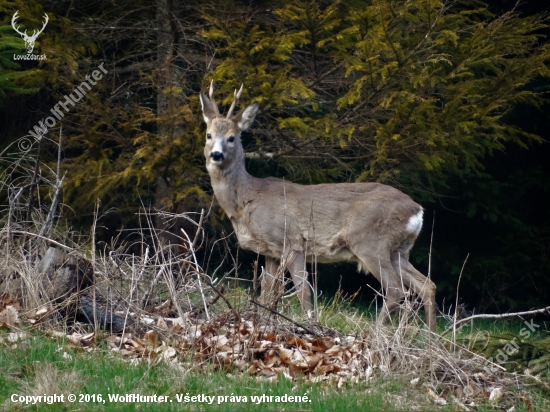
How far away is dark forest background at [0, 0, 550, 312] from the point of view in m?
9.16

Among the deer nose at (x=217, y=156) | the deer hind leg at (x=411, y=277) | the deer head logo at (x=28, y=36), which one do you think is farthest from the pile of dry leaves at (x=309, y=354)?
the deer head logo at (x=28, y=36)

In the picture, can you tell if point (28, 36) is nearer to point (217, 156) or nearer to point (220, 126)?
point (220, 126)

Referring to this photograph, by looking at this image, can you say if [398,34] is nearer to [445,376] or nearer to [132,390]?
[445,376]

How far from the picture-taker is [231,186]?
9.59 meters

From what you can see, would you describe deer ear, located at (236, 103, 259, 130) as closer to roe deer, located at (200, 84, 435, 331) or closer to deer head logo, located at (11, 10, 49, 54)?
roe deer, located at (200, 84, 435, 331)

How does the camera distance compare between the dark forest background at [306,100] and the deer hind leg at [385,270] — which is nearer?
the deer hind leg at [385,270]

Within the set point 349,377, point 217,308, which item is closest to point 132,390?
point 349,377

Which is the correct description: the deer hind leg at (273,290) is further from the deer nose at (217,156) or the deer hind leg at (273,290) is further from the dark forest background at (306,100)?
the deer nose at (217,156)

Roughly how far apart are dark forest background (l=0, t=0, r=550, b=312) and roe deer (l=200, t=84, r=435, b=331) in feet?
1.61

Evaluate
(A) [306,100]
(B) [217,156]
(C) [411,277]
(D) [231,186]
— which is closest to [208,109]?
(B) [217,156]

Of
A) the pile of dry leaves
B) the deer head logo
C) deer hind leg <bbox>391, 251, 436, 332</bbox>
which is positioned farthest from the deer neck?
the pile of dry leaves

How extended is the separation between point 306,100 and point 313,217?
1676 millimetres

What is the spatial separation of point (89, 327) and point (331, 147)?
15.7 feet

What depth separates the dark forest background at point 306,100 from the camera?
916cm
